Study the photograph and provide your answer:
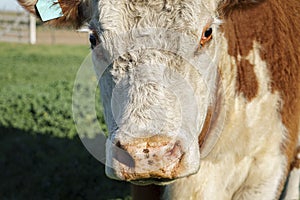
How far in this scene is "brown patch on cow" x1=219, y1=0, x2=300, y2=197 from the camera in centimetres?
415

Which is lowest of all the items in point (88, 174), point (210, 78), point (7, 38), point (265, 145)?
point (7, 38)

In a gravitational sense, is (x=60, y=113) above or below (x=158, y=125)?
below

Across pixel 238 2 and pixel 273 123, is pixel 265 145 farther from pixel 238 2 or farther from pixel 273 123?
pixel 238 2

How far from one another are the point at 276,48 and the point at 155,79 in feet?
4.69

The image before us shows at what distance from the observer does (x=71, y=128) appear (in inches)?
348

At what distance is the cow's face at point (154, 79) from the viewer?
2910 millimetres

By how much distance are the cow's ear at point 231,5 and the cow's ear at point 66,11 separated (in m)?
0.82

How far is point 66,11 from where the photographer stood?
399cm

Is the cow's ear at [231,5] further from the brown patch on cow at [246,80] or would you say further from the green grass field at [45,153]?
the green grass field at [45,153]

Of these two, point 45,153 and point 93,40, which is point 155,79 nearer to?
point 93,40

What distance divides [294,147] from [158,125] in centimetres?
179

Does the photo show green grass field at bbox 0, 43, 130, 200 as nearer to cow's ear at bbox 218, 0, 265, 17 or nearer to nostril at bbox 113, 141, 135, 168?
cow's ear at bbox 218, 0, 265, 17

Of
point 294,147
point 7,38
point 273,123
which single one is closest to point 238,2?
point 273,123

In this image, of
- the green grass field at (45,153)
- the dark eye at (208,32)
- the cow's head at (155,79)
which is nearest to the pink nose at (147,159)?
the cow's head at (155,79)
